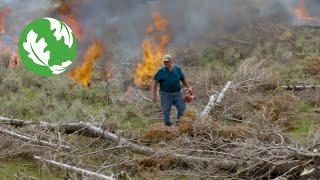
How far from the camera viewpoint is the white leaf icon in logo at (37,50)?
14.5 meters

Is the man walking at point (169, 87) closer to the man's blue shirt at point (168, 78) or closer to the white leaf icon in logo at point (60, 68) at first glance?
the man's blue shirt at point (168, 78)

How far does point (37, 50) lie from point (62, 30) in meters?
1.67

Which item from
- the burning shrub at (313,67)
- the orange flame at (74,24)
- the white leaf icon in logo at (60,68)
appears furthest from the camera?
the orange flame at (74,24)

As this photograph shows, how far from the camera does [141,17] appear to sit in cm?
1852

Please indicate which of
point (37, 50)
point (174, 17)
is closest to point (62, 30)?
point (37, 50)

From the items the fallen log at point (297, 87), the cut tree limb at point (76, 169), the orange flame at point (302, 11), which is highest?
the orange flame at point (302, 11)

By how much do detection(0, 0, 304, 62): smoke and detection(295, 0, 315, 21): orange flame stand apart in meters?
0.36

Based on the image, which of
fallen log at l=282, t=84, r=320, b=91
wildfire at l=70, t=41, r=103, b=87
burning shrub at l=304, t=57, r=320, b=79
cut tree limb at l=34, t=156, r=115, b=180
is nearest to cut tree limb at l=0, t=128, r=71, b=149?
cut tree limb at l=34, t=156, r=115, b=180

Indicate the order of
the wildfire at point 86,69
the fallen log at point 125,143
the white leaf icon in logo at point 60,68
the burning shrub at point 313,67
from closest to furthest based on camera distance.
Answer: the fallen log at point 125,143
the wildfire at point 86,69
the burning shrub at point 313,67
the white leaf icon in logo at point 60,68

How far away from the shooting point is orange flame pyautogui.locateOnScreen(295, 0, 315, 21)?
64.5 ft

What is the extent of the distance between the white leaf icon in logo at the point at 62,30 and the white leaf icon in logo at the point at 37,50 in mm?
614

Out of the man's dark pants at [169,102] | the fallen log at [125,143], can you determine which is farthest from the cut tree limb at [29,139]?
the man's dark pants at [169,102]

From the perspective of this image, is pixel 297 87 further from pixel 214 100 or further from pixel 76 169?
pixel 76 169

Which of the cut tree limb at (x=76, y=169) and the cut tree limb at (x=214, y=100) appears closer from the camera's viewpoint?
the cut tree limb at (x=76, y=169)
